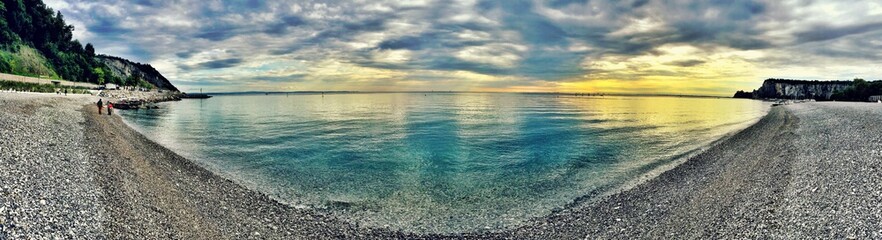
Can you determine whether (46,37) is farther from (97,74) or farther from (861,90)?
(861,90)

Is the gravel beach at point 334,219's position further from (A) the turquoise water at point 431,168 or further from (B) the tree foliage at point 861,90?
(B) the tree foliage at point 861,90

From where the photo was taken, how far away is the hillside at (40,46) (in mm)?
130875

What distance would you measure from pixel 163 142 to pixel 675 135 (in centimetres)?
4854

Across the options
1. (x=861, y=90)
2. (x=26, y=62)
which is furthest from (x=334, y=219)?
(x=26, y=62)

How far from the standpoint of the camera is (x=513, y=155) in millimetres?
31078

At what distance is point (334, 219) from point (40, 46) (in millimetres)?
199311

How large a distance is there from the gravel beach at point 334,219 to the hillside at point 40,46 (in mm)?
144411

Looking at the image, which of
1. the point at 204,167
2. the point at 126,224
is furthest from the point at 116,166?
the point at 126,224

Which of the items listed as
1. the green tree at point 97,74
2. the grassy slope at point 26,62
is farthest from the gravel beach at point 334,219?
the green tree at point 97,74

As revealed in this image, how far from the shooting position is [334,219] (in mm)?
15586

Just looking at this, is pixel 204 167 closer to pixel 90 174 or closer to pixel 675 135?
pixel 90 174

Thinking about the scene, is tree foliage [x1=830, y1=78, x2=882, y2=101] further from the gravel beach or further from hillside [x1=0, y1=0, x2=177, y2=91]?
hillside [x1=0, y1=0, x2=177, y2=91]

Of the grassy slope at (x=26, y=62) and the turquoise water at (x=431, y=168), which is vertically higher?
the grassy slope at (x=26, y=62)

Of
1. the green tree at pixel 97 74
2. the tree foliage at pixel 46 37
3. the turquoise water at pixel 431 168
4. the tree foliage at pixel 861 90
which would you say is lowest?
the turquoise water at pixel 431 168
